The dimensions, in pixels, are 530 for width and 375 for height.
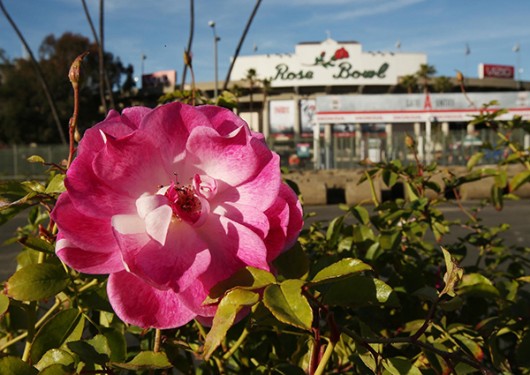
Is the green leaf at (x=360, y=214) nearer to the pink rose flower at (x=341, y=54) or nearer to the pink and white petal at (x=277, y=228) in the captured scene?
the pink and white petal at (x=277, y=228)

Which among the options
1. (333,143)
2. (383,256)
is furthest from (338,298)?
(333,143)

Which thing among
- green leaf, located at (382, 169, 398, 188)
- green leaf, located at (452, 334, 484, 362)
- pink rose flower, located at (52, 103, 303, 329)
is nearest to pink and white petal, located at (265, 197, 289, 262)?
pink rose flower, located at (52, 103, 303, 329)

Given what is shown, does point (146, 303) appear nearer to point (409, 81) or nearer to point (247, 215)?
point (247, 215)

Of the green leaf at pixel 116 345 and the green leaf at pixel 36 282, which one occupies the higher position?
the green leaf at pixel 36 282

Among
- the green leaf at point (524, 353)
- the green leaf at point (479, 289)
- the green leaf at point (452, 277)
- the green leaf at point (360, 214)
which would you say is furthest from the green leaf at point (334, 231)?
the green leaf at point (452, 277)

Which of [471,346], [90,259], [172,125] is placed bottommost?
[471,346]

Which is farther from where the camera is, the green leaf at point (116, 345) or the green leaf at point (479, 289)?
the green leaf at point (479, 289)

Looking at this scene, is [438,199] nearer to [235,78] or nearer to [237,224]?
[237,224]

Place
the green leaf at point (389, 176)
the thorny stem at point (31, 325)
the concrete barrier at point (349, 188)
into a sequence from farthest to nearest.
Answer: the concrete barrier at point (349, 188), the green leaf at point (389, 176), the thorny stem at point (31, 325)

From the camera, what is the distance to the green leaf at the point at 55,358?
0.53 meters

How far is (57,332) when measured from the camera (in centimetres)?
59

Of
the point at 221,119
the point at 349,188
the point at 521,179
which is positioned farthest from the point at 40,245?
the point at 349,188

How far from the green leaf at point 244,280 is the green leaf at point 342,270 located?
44mm

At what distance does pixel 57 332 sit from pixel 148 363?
6.3 inches
